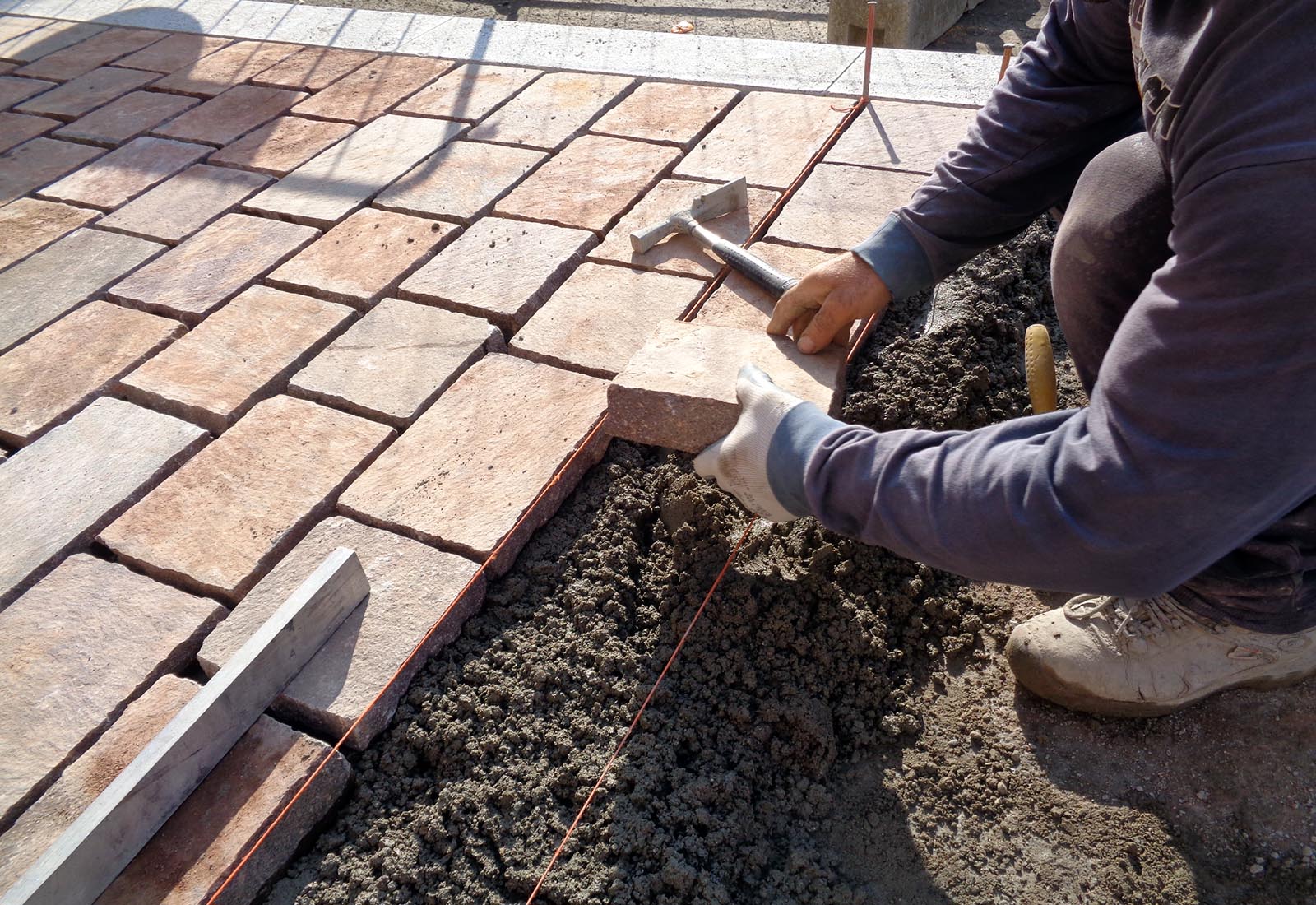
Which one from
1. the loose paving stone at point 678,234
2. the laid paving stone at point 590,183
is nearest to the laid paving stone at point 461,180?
the laid paving stone at point 590,183

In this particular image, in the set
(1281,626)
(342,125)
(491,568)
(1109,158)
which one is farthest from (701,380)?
(342,125)

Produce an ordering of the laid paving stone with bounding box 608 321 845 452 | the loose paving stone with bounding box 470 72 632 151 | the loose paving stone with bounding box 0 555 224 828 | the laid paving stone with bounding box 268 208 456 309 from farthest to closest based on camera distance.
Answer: the loose paving stone with bounding box 470 72 632 151 → the laid paving stone with bounding box 268 208 456 309 → the laid paving stone with bounding box 608 321 845 452 → the loose paving stone with bounding box 0 555 224 828

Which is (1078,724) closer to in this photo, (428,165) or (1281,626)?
(1281,626)

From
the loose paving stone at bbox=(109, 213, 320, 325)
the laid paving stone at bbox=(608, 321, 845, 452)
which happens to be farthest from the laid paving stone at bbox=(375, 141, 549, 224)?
the laid paving stone at bbox=(608, 321, 845, 452)

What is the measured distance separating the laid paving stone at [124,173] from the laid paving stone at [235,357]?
3.81 feet

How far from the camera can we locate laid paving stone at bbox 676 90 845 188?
3639mm

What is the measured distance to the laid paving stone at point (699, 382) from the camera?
218 centimetres

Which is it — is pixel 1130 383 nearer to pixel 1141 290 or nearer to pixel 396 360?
pixel 1141 290

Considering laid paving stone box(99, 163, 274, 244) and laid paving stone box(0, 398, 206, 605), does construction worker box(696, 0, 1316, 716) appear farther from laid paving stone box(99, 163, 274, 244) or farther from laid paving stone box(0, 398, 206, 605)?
laid paving stone box(99, 163, 274, 244)

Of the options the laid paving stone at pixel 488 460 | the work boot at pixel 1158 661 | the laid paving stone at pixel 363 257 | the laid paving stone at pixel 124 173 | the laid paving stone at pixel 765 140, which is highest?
the laid paving stone at pixel 765 140

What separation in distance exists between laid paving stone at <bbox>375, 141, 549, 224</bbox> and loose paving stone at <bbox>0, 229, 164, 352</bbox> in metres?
0.97

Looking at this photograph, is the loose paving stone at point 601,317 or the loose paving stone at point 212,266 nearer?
the loose paving stone at point 601,317

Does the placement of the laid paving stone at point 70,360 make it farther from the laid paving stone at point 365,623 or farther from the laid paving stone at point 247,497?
the laid paving stone at point 365,623

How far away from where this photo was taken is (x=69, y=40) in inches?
211
